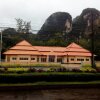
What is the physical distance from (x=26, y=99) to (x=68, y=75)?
887cm

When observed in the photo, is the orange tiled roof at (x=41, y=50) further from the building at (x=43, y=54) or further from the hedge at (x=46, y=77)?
the hedge at (x=46, y=77)

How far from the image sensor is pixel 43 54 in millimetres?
46969

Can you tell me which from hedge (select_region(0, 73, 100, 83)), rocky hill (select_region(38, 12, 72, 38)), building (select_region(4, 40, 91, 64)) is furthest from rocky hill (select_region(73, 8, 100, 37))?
hedge (select_region(0, 73, 100, 83))

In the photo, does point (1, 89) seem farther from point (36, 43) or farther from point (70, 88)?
point (36, 43)

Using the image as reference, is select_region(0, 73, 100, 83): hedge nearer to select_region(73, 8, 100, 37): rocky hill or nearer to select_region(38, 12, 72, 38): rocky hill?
select_region(73, 8, 100, 37): rocky hill

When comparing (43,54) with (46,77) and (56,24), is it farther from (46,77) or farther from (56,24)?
(56,24)

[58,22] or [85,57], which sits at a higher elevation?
[58,22]

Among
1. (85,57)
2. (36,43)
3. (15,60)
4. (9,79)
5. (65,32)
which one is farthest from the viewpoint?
(65,32)

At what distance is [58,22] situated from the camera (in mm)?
75438

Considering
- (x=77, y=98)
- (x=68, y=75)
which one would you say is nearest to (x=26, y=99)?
(x=77, y=98)

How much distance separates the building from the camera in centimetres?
4494

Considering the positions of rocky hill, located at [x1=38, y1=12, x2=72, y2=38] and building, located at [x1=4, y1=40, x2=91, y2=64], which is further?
rocky hill, located at [x1=38, y1=12, x2=72, y2=38]

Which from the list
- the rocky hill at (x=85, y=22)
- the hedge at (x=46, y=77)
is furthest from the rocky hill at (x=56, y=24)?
the hedge at (x=46, y=77)

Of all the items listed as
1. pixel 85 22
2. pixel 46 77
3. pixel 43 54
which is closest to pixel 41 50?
pixel 43 54
